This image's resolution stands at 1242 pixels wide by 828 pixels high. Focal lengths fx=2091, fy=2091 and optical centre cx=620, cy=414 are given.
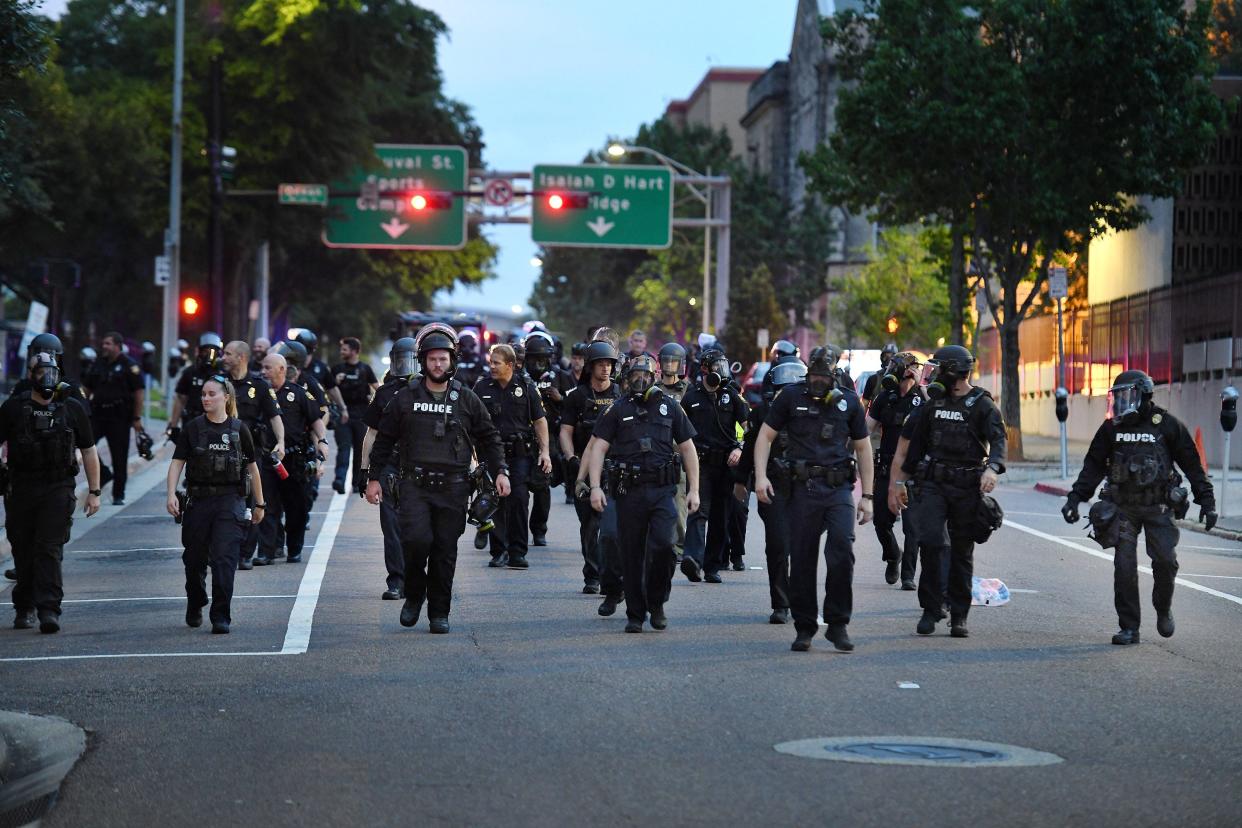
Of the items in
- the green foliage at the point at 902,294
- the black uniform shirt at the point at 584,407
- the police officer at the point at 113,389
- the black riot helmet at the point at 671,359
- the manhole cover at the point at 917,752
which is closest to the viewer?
the manhole cover at the point at 917,752

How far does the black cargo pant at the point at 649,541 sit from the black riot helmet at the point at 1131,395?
278cm

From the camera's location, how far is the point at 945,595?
1320cm

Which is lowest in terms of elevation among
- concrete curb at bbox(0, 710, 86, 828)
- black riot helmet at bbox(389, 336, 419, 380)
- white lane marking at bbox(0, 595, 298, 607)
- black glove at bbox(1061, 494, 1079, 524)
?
concrete curb at bbox(0, 710, 86, 828)

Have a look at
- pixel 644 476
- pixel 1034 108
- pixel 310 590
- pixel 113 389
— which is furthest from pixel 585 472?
pixel 1034 108

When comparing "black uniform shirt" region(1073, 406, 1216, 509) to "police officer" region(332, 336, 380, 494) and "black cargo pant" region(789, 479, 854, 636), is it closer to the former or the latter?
"black cargo pant" region(789, 479, 854, 636)

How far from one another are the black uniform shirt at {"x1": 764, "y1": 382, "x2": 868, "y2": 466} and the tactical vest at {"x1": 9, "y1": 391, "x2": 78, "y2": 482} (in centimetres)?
442

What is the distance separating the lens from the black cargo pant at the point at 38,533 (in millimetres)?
13031

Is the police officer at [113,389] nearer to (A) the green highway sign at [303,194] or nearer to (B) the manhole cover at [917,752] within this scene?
(B) the manhole cover at [917,752]

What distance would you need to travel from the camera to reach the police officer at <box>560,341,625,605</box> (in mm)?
13422

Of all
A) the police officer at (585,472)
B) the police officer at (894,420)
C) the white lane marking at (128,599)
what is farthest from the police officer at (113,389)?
the police officer at (894,420)

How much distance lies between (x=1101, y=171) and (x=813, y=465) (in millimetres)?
25698

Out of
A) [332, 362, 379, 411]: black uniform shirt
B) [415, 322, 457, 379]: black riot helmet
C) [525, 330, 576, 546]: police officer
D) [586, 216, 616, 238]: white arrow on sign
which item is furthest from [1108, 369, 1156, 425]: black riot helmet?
[586, 216, 616, 238]: white arrow on sign

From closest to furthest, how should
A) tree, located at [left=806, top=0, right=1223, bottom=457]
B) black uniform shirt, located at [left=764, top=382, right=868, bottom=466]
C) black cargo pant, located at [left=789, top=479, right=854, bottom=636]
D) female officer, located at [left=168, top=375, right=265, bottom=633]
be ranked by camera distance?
black cargo pant, located at [left=789, top=479, right=854, bottom=636], black uniform shirt, located at [left=764, top=382, right=868, bottom=466], female officer, located at [left=168, top=375, right=265, bottom=633], tree, located at [left=806, top=0, right=1223, bottom=457]

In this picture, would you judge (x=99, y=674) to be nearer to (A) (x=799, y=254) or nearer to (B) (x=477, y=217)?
(B) (x=477, y=217)
